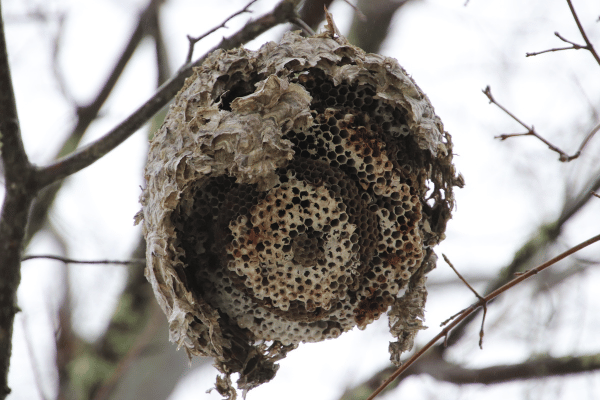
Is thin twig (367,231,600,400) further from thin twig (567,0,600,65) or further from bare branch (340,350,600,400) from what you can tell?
bare branch (340,350,600,400)

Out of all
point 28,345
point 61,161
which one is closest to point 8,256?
point 61,161

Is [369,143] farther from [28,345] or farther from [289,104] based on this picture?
[28,345]

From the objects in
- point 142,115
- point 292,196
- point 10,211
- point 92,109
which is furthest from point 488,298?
point 92,109

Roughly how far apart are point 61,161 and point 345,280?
51.2 inches

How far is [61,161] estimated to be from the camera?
246cm

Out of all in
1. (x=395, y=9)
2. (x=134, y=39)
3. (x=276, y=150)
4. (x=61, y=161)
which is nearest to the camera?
(x=276, y=150)

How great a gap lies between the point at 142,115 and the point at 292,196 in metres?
0.88

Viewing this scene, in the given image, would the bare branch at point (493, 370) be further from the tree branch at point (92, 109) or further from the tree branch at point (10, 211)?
the tree branch at point (92, 109)

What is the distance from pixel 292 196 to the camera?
79.0 inches

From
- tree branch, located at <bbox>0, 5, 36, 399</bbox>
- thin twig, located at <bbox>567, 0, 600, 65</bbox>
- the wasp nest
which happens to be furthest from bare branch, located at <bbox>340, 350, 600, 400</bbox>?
tree branch, located at <bbox>0, 5, 36, 399</bbox>

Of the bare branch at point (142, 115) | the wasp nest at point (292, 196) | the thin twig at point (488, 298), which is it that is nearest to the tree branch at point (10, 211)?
the bare branch at point (142, 115)

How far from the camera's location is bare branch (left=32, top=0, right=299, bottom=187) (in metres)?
2.45

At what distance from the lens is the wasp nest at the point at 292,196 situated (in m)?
1.90

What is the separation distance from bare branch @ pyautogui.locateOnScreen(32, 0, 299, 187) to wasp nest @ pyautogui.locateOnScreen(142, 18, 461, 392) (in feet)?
1.26
